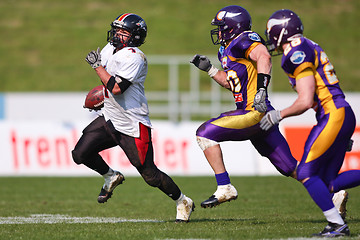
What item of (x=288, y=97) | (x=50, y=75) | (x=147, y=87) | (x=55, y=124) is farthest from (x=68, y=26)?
(x=55, y=124)

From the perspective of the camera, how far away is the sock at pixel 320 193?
4.99 metres

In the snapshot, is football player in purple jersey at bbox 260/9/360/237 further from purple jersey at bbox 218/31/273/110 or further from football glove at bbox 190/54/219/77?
football glove at bbox 190/54/219/77

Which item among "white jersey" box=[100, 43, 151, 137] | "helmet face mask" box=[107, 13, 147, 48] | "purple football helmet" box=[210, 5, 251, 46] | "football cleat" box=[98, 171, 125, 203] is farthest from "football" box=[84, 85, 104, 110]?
"purple football helmet" box=[210, 5, 251, 46]

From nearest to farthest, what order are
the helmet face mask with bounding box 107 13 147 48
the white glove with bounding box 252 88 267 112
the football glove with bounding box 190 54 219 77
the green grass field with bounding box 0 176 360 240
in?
the green grass field with bounding box 0 176 360 240 → the white glove with bounding box 252 88 267 112 → the helmet face mask with bounding box 107 13 147 48 → the football glove with bounding box 190 54 219 77

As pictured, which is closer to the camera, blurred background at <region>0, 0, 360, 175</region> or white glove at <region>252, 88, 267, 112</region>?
white glove at <region>252, 88, 267, 112</region>

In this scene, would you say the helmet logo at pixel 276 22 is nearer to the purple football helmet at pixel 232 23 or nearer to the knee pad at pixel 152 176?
the purple football helmet at pixel 232 23

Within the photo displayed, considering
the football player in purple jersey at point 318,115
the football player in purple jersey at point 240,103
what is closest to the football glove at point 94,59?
the football player in purple jersey at point 240,103

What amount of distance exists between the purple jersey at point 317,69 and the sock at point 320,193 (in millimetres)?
515

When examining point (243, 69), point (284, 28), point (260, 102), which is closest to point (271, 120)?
point (260, 102)

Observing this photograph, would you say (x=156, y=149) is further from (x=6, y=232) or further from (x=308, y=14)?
(x=308, y=14)

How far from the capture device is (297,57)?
5031mm

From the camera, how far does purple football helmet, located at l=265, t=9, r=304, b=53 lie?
523cm

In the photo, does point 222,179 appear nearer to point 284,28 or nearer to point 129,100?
point 129,100

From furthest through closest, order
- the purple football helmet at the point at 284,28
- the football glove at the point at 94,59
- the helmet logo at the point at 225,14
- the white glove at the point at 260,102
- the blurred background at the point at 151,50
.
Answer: the blurred background at the point at 151,50 < the helmet logo at the point at 225,14 < the football glove at the point at 94,59 < the white glove at the point at 260,102 < the purple football helmet at the point at 284,28
